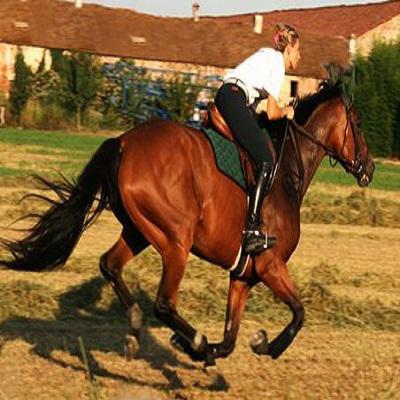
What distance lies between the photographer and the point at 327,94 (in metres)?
9.81

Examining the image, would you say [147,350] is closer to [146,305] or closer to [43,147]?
[146,305]

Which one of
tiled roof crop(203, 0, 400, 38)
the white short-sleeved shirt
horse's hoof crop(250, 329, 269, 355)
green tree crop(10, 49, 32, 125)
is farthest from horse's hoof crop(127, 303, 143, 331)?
tiled roof crop(203, 0, 400, 38)

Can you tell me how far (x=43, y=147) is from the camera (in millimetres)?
35000

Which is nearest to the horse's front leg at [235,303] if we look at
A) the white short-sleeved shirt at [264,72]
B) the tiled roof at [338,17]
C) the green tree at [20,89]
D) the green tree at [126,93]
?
the white short-sleeved shirt at [264,72]

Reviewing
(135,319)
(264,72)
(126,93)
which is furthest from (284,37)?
(126,93)

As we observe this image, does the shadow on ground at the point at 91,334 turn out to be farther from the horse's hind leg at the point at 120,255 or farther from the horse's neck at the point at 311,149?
the horse's neck at the point at 311,149

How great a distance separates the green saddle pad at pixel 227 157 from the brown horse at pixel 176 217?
51mm

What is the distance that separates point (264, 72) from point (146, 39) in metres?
49.2

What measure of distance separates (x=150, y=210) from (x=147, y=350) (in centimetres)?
203

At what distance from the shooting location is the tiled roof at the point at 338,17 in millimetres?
72438

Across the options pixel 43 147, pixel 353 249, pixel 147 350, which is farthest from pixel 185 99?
pixel 147 350

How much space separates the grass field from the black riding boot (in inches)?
43.3

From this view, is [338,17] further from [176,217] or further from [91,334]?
[176,217]

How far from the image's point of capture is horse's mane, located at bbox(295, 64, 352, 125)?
32.0ft
